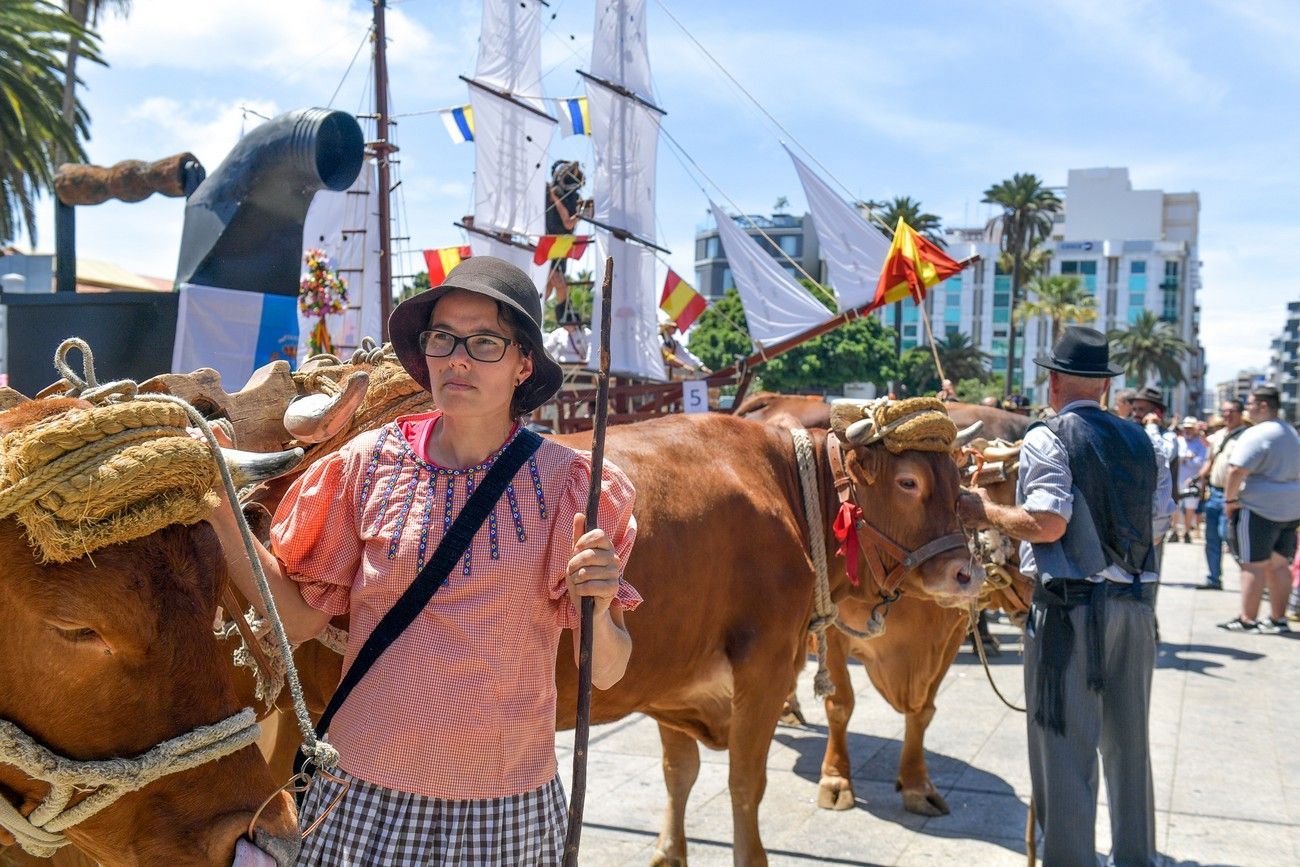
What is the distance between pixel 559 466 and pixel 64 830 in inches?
44.6

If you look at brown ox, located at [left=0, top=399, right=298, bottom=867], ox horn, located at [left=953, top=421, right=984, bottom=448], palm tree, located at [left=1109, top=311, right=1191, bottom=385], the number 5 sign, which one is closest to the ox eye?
brown ox, located at [left=0, top=399, right=298, bottom=867]

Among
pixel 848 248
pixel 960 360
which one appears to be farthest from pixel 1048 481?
pixel 960 360

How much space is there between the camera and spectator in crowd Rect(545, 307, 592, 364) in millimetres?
27453

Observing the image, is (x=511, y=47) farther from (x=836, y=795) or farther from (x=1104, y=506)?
(x=1104, y=506)

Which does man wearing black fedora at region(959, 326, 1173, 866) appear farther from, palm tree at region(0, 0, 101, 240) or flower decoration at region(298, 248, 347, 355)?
palm tree at region(0, 0, 101, 240)

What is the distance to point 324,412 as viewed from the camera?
2.65 meters

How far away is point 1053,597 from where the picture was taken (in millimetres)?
4117

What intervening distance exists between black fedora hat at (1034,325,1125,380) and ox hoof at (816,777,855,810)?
8.37ft

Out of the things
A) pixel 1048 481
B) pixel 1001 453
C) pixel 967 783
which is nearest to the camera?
pixel 1048 481

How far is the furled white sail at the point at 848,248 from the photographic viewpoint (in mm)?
24609

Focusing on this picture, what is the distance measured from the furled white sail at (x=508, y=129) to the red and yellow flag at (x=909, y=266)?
56.8 ft

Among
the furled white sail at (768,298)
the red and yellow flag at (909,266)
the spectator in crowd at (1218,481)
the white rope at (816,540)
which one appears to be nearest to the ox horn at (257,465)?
the white rope at (816,540)

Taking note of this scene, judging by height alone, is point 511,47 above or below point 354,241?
above

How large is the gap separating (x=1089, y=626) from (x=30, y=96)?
1693 centimetres
